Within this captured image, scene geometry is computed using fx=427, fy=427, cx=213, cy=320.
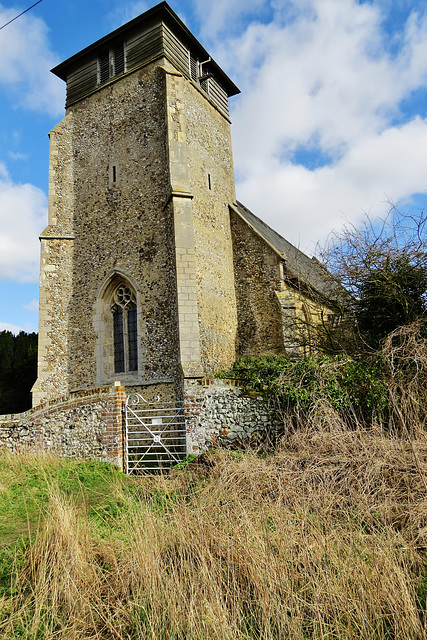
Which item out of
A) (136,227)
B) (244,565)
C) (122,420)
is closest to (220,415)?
(122,420)

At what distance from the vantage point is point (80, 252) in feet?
47.1

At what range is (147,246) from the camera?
1305 centimetres

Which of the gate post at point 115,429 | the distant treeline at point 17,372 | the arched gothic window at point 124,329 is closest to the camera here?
the gate post at point 115,429

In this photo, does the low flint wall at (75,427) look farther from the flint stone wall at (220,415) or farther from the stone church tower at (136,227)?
the stone church tower at (136,227)

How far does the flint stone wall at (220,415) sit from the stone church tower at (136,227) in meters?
2.61

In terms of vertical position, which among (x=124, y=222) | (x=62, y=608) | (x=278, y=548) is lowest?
(x=62, y=608)

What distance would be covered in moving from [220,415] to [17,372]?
1662 cm

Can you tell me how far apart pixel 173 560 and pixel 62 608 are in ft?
3.11

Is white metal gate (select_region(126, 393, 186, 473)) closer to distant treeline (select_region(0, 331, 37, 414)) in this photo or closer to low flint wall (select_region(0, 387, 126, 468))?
low flint wall (select_region(0, 387, 126, 468))

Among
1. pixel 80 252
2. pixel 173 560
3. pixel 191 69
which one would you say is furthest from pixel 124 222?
pixel 173 560

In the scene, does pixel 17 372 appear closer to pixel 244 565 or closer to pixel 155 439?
pixel 155 439

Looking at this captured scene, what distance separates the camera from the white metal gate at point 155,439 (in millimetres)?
8367

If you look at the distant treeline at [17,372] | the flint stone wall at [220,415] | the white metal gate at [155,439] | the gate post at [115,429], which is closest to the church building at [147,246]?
the white metal gate at [155,439]

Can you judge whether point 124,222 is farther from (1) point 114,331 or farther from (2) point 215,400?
(2) point 215,400
